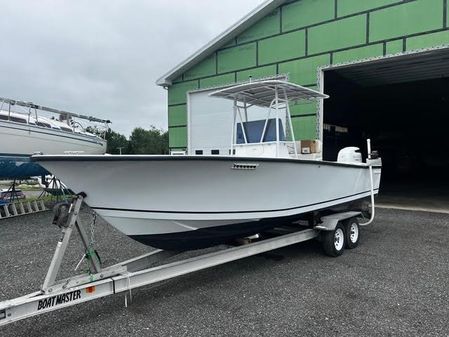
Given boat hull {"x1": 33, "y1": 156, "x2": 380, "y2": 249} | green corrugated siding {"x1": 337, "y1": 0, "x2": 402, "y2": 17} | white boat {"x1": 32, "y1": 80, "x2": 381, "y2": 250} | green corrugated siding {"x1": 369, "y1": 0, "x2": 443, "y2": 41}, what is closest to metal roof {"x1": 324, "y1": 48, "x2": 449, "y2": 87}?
green corrugated siding {"x1": 369, "y1": 0, "x2": 443, "y2": 41}

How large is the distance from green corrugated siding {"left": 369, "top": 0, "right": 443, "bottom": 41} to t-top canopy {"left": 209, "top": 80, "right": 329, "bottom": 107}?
397 centimetres

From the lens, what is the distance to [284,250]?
5.20 meters

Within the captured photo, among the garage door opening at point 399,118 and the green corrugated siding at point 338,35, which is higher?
the green corrugated siding at point 338,35

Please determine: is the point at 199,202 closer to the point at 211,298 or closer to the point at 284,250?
the point at 211,298

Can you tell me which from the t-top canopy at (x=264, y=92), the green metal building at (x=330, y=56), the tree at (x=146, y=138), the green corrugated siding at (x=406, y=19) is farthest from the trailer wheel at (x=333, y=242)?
the tree at (x=146, y=138)

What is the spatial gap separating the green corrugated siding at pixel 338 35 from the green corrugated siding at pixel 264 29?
107cm

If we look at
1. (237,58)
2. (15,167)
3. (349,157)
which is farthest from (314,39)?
(15,167)

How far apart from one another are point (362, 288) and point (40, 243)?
4697 mm

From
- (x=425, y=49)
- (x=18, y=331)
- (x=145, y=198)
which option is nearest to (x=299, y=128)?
(x=425, y=49)

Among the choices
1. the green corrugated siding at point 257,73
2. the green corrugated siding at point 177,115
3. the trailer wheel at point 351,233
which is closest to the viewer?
the trailer wheel at point 351,233

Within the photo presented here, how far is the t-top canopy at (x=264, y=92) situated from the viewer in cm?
468

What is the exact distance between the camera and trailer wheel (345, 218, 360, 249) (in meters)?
5.16

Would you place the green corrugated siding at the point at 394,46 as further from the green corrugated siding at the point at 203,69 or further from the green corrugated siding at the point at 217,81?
the green corrugated siding at the point at 203,69

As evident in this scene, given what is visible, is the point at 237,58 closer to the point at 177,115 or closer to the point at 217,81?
the point at 217,81
